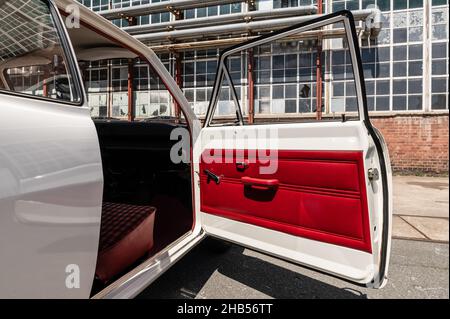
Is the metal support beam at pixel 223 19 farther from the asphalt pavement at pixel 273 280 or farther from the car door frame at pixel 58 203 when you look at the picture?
the car door frame at pixel 58 203

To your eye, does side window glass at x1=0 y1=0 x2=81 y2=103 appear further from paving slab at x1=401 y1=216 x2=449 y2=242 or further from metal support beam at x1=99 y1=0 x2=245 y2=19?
metal support beam at x1=99 y1=0 x2=245 y2=19

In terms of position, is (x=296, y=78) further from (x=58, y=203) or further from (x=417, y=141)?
(x=58, y=203)

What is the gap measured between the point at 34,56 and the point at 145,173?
1447 mm

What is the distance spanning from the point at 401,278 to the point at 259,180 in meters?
1.62

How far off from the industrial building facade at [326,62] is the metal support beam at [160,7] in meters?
0.04

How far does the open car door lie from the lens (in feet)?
4.75

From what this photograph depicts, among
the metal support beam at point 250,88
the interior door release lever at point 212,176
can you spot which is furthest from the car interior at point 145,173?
the metal support beam at point 250,88

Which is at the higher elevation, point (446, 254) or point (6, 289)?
point (6, 289)

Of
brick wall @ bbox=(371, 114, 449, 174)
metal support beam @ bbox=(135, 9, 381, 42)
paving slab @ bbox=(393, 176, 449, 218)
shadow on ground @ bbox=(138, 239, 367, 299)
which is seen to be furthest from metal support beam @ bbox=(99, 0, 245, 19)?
shadow on ground @ bbox=(138, 239, 367, 299)

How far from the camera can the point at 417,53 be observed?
350 inches

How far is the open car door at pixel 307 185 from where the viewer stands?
1446 millimetres

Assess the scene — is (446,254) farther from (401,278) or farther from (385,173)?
(385,173)

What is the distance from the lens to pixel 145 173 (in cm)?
262

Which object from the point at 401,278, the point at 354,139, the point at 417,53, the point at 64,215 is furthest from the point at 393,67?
the point at 64,215
